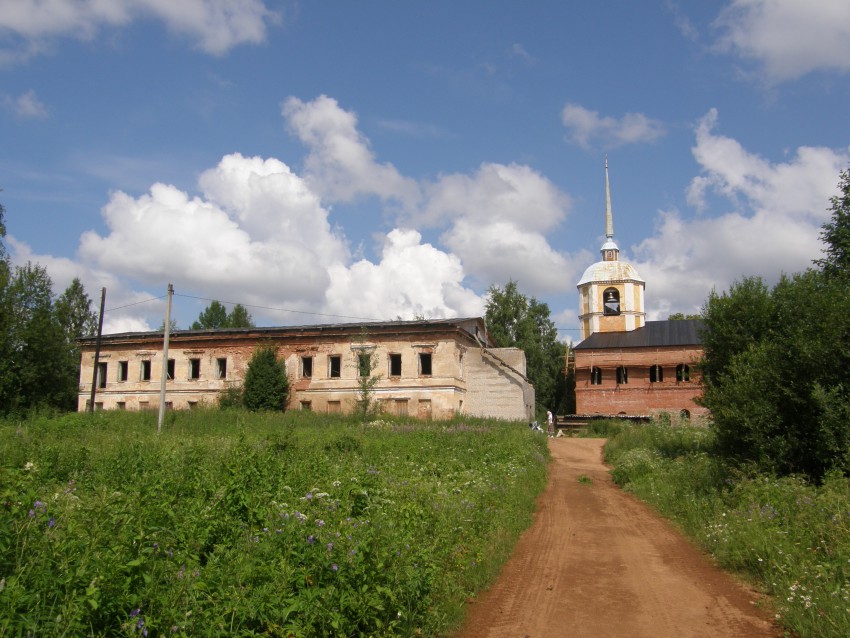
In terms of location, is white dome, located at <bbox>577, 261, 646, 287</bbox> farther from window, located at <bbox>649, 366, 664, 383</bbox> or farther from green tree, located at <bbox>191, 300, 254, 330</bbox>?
green tree, located at <bbox>191, 300, 254, 330</bbox>

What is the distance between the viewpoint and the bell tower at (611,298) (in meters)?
51.8

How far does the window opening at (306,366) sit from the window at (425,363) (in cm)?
687

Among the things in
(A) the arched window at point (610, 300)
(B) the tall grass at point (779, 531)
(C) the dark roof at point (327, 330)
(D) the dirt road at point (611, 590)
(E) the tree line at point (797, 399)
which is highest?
(A) the arched window at point (610, 300)

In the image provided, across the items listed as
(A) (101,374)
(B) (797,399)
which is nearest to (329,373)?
(A) (101,374)

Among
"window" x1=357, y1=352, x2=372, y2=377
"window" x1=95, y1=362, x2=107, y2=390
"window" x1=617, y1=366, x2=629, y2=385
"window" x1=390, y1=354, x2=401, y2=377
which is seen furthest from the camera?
"window" x1=617, y1=366, x2=629, y2=385

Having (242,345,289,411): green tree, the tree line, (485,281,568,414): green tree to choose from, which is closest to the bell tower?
(485,281,568,414): green tree

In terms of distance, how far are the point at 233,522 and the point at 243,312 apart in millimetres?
68312

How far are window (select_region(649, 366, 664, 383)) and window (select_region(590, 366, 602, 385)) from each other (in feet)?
12.1

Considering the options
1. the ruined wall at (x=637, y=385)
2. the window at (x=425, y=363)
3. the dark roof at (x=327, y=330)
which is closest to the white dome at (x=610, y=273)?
the ruined wall at (x=637, y=385)

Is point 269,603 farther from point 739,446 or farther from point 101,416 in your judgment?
point 101,416

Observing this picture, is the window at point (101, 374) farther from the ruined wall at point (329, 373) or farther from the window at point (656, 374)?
the window at point (656, 374)

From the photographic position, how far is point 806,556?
8.27 m

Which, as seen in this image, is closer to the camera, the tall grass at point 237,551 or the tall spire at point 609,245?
the tall grass at point 237,551

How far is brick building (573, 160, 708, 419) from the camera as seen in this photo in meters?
47.6
